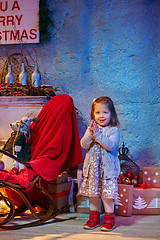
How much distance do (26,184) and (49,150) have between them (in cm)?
37

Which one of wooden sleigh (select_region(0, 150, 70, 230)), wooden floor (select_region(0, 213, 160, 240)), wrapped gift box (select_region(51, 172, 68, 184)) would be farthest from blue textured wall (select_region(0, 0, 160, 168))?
wooden sleigh (select_region(0, 150, 70, 230))

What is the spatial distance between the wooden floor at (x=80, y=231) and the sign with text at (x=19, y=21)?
2.29m

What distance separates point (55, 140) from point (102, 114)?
51cm

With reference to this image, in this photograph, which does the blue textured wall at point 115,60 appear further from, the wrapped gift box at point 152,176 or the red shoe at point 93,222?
the red shoe at point 93,222

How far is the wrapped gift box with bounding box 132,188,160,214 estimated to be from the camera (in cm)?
259

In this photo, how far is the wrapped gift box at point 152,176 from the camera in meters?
2.75

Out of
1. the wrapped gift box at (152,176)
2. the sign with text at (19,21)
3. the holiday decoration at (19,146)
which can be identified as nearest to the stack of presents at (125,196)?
the wrapped gift box at (152,176)

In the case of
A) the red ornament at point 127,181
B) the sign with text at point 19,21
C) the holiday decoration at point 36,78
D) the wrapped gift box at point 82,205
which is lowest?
the wrapped gift box at point 82,205

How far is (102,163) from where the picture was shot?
7.03 feet

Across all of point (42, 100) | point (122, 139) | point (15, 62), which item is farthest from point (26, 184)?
point (15, 62)

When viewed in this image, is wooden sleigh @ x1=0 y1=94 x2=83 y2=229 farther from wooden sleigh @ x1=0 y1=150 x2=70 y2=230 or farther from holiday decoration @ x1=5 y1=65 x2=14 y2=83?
holiday decoration @ x1=5 y1=65 x2=14 y2=83

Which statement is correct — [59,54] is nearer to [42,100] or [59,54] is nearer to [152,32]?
[42,100]

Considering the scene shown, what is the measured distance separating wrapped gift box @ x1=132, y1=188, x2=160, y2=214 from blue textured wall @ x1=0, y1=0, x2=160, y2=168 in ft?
2.45

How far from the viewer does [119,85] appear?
3400 millimetres
